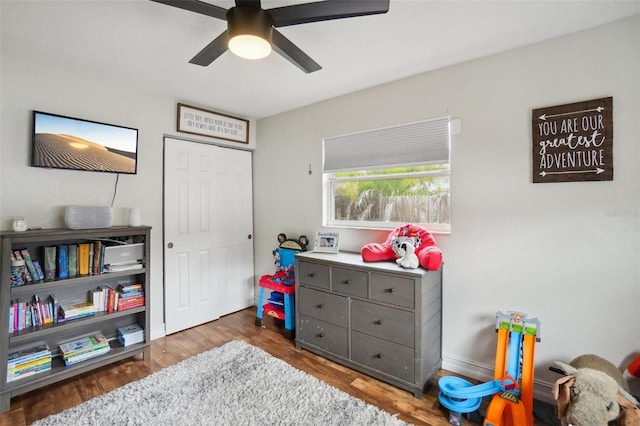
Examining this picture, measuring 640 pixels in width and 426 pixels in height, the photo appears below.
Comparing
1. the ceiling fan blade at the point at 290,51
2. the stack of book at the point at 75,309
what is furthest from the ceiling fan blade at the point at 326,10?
the stack of book at the point at 75,309

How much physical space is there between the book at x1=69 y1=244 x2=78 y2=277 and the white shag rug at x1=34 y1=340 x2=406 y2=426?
929 mm

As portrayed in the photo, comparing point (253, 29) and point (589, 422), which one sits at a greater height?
point (253, 29)

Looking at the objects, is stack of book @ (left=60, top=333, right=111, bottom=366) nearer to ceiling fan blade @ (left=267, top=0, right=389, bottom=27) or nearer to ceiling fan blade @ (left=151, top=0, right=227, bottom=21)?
ceiling fan blade @ (left=151, top=0, right=227, bottom=21)

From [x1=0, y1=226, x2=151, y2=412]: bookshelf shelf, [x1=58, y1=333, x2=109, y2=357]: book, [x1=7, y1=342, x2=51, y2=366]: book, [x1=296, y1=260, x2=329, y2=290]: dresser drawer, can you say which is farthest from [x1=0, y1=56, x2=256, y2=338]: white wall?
[x1=296, y1=260, x2=329, y2=290]: dresser drawer

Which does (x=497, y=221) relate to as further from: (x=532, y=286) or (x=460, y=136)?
(x=460, y=136)

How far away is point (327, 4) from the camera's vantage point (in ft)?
4.34

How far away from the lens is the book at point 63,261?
219 centimetres

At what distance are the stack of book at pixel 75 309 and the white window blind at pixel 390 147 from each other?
2.40 m

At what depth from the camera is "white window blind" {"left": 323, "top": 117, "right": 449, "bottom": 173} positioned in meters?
2.38

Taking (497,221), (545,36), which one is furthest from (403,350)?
(545,36)

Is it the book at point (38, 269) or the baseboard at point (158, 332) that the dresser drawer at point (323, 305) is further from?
the book at point (38, 269)

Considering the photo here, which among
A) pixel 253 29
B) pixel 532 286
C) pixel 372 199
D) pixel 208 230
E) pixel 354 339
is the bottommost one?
pixel 354 339

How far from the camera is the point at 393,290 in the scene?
2107 millimetres

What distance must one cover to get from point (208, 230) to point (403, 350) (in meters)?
2.40
